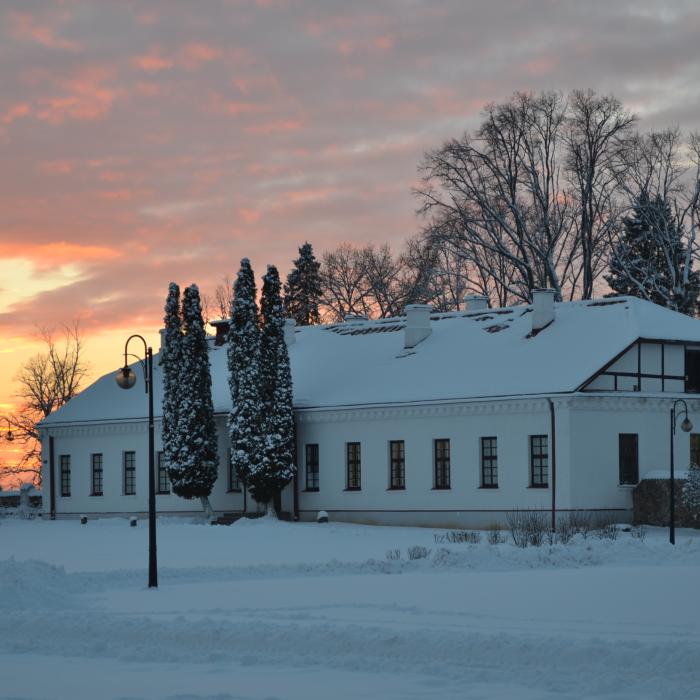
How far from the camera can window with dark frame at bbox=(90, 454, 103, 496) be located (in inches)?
2400

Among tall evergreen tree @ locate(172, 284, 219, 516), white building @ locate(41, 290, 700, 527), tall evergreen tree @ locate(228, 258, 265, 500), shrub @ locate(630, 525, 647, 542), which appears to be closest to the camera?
shrub @ locate(630, 525, 647, 542)

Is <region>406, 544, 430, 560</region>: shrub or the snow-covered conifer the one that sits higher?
the snow-covered conifer

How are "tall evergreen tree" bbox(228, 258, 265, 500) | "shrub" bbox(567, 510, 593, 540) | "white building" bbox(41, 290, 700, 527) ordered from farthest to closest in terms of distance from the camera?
1. "tall evergreen tree" bbox(228, 258, 265, 500)
2. "white building" bbox(41, 290, 700, 527)
3. "shrub" bbox(567, 510, 593, 540)

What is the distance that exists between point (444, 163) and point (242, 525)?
2106 cm

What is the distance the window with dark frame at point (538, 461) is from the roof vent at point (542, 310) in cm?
582

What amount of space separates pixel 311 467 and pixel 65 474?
14.5 metres

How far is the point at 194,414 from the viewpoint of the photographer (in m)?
53.2

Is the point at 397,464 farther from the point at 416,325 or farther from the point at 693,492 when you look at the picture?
the point at 693,492

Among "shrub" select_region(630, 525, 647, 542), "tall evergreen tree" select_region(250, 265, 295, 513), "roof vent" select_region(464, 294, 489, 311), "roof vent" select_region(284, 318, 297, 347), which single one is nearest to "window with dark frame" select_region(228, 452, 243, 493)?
"tall evergreen tree" select_region(250, 265, 295, 513)

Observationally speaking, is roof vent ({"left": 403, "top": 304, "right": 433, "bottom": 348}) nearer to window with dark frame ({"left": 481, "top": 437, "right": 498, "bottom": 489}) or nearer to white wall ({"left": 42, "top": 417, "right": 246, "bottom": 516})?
white wall ({"left": 42, "top": 417, "right": 246, "bottom": 516})

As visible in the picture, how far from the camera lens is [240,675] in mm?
17938

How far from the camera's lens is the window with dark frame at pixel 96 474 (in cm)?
6097

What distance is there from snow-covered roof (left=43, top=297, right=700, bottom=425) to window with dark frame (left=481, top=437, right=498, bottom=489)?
1.57m

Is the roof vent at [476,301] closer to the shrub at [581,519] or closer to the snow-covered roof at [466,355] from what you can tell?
the snow-covered roof at [466,355]
